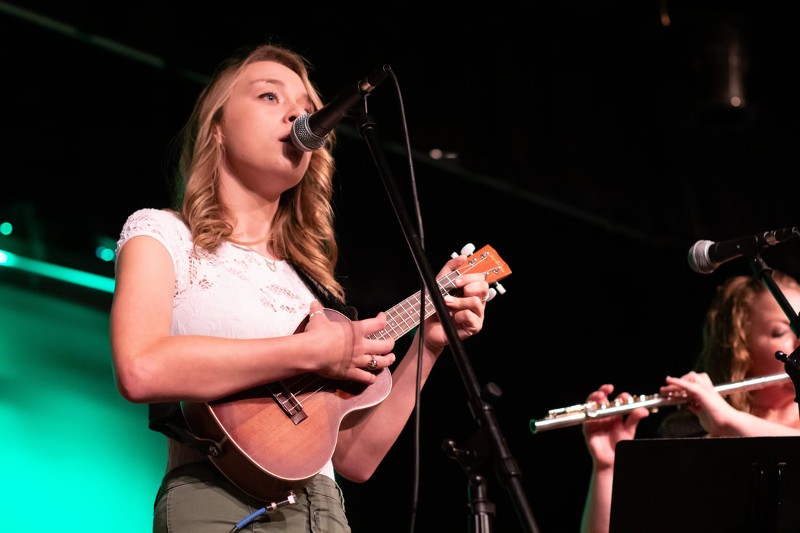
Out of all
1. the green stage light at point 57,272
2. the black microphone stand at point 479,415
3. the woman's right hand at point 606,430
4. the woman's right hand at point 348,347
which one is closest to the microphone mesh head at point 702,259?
the woman's right hand at point 606,430

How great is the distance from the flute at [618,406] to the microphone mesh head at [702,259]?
29.3 inches

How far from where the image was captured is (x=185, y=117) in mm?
3584

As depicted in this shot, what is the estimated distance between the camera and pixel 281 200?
2.40 meters

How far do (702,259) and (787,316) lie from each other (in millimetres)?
277

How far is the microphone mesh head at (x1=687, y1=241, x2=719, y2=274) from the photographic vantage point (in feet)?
7.66

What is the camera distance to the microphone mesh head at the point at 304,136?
1976 mm

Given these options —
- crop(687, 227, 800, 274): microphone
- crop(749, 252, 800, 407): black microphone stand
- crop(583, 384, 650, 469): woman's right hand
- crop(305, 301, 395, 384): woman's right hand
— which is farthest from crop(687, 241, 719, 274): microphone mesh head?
crop(305, 301, 395, 384): woman's right hand

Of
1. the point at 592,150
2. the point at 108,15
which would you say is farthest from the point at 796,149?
the point at 108,15

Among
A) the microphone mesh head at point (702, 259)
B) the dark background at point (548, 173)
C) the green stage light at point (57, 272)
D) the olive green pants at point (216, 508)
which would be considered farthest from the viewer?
the dark background at point (548, 173)

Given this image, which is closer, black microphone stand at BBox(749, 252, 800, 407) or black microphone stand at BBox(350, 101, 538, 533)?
black microphone stand at BBox(350, 101, 538, 533)

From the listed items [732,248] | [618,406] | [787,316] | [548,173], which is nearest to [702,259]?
[732,248]

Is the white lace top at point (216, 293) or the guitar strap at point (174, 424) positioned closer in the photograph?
the guitar strap at point (174, 424)

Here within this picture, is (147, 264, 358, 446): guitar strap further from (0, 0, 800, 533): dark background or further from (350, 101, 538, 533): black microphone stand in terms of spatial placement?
(0, 0, 800, 533): dark background

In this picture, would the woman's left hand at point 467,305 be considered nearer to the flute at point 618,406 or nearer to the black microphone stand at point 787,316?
the black microphone stand at point 787,316
